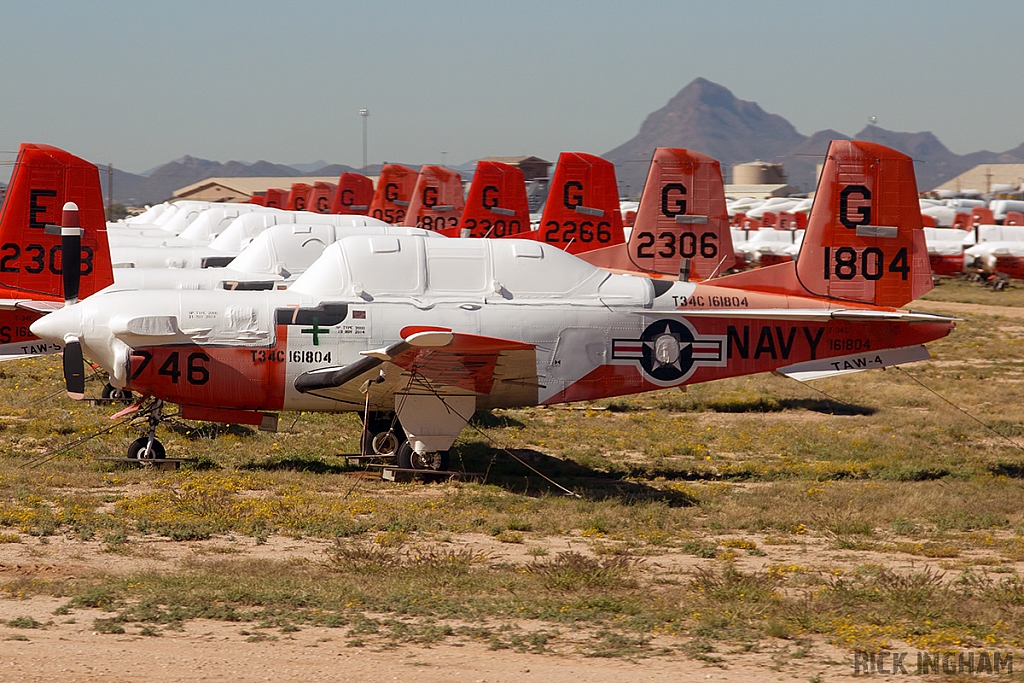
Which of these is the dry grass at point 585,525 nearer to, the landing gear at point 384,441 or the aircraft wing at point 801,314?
the landing gear at point 384,441

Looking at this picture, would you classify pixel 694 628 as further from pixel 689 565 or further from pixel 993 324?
pixel 993 324

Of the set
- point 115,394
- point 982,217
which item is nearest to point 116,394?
point 115,394

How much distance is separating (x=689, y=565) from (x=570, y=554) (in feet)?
3.62

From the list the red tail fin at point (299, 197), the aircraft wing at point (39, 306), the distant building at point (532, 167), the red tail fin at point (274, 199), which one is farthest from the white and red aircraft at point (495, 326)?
the distant building at point (532, 167)

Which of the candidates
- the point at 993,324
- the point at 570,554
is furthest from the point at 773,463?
the point at 993,324

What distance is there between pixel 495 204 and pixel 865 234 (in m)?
14.0

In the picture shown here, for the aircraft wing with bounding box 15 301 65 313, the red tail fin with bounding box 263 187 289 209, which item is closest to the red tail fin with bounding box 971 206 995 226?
the red tail fin with bounding box 263 187 289 209

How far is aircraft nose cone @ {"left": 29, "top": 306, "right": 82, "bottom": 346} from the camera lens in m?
12.6

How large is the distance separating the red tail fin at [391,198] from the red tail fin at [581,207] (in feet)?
47.1

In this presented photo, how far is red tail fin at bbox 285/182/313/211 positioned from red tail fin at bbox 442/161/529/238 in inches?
766

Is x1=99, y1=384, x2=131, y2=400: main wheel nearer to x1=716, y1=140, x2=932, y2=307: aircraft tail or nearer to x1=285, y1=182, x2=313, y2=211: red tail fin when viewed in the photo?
x1=716, y1=140, x2=932, y2=307: aircraft tail

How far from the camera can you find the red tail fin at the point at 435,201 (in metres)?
32.4

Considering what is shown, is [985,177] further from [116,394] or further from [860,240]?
[116,394]

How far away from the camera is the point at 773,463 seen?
15117mm
